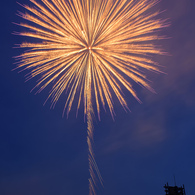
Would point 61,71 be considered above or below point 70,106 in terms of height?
above

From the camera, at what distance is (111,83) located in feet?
79.3

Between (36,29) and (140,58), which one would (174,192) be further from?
(36,29)

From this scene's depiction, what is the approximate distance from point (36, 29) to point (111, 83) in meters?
8.50

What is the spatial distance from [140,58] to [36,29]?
9.61 metres

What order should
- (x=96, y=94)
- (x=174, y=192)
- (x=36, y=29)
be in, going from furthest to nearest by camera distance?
1. (x=174, y=192)
2. (x=96, y=94)
3. (x=36, y=29)

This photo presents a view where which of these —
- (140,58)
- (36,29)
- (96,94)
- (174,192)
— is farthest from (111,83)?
(174,192)

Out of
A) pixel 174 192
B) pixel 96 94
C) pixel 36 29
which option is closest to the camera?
pixel 36 29

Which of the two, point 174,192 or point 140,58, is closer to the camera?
point 140,58

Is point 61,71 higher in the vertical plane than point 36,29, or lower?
lower

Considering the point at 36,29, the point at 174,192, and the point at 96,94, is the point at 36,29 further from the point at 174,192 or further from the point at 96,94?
the point at 174,192

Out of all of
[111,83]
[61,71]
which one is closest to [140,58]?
[111,83]

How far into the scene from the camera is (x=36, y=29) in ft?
71.9

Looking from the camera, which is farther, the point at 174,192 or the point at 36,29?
the point at 174,192

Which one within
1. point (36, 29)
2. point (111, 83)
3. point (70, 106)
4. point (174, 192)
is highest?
point (36, 29)
